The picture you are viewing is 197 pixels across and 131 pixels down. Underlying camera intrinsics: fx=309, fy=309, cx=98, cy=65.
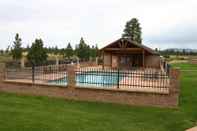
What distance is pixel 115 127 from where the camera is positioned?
9.07 meters

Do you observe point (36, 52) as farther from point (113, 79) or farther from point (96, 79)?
point (113, 79)

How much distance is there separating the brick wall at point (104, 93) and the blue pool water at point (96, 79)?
0.56 m

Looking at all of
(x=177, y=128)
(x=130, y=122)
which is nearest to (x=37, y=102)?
(x=130, y=122)

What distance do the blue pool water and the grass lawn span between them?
53.4 inches

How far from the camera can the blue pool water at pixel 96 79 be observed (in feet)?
47.6

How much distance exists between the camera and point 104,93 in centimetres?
1343

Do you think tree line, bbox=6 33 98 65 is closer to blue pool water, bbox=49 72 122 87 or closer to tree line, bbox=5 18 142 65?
tree line, bbox=5 18 142 65

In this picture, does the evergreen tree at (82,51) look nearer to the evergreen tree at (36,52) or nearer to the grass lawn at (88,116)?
the evergreen tree at (36,52)

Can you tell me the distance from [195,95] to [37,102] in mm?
7423

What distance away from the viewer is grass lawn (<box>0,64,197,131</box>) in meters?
8.84

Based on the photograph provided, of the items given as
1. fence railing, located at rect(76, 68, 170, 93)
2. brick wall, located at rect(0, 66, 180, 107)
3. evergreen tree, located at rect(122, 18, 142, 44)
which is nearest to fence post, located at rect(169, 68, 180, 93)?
brick wall, located at rect(0, 66, 180, 107)

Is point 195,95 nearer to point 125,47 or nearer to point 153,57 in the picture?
point 125,47

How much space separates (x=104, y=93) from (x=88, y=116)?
10.3 feet

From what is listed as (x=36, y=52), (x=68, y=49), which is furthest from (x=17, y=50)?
(x=68, y=49)
